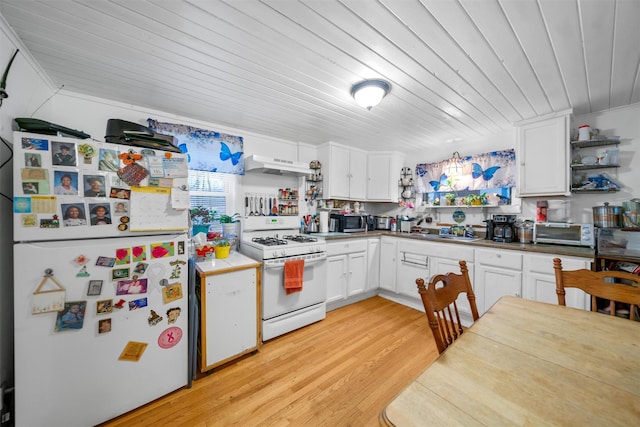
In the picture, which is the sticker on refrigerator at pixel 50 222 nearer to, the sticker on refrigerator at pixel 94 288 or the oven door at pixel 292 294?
the sticker on refrigerator at pixel 94 288

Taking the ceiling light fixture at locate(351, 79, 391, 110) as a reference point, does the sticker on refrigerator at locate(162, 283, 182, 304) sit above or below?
below

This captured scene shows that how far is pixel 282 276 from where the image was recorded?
2324 millimetres

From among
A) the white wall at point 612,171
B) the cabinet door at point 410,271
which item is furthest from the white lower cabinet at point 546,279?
the cabinet door at point 410,271

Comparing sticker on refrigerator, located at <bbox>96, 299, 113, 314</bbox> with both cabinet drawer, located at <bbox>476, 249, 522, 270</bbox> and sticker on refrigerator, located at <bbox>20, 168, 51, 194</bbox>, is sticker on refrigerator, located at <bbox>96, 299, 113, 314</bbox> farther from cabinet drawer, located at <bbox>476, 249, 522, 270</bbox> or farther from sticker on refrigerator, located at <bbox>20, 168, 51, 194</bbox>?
cabinet drawer, located at <bbox>476, 249, 522, 270</bbox>

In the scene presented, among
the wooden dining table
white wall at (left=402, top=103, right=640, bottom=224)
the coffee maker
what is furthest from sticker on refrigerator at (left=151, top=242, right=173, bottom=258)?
white wall at (left=402, top=103, right=640, bottom=224)

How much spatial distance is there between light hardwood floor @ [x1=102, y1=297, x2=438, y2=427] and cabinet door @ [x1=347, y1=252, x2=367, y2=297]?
1.96 feet

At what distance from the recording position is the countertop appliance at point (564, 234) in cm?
220

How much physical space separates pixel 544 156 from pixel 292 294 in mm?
3042

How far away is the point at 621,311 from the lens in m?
1.96

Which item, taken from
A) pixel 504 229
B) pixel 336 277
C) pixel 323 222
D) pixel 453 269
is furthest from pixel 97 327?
pixel 504 229

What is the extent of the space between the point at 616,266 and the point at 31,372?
4.15 m

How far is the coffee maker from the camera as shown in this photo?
2.63 meters

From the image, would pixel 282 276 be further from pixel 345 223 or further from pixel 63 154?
pixel 63 154

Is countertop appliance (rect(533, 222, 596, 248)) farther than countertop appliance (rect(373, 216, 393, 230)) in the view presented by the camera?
No
